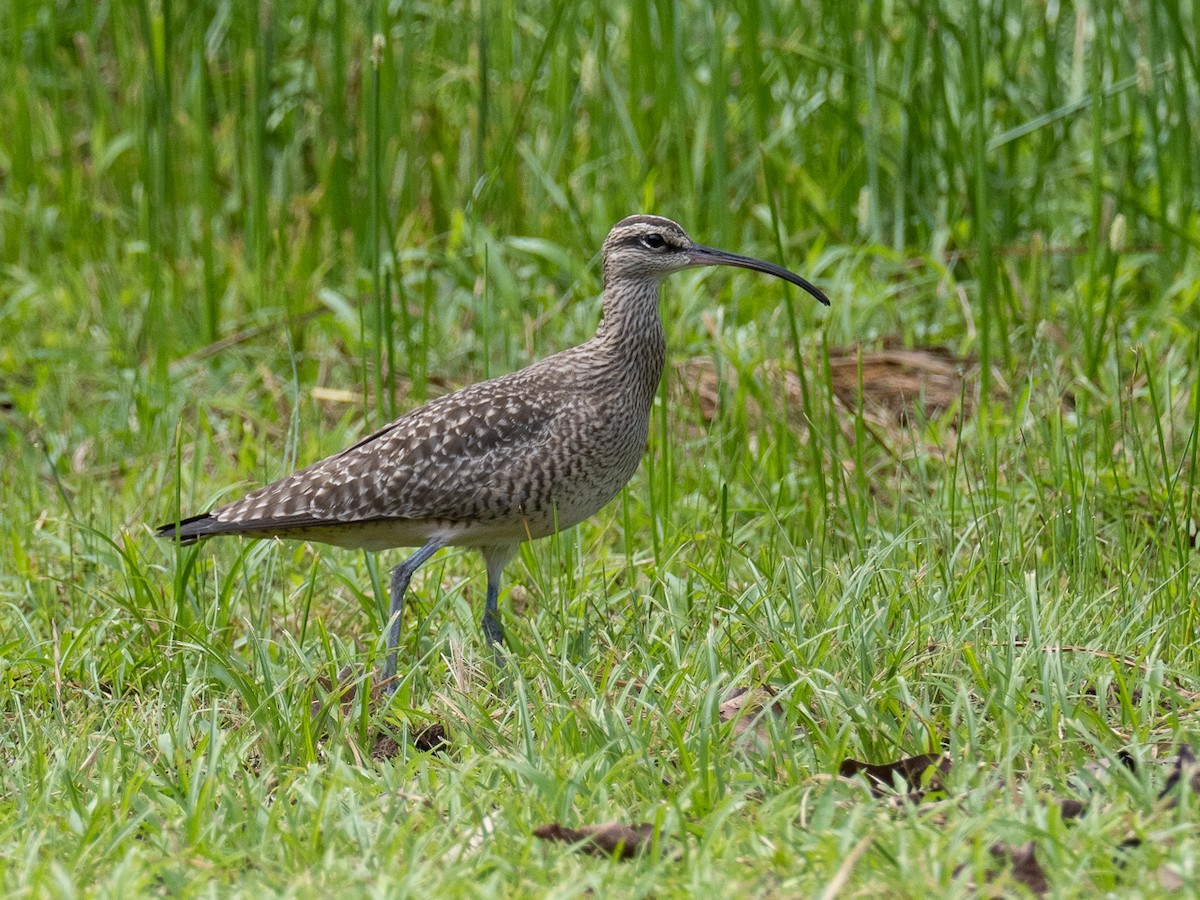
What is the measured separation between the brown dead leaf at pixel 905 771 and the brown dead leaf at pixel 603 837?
553 millimetres

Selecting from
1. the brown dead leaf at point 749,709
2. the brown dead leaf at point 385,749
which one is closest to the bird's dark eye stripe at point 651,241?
the brown dead leaf at point 749,709

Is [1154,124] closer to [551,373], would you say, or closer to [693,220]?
[693,220]

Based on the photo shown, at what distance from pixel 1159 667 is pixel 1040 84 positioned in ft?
19.6

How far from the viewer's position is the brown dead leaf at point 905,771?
3576mm

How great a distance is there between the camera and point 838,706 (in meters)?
3.86

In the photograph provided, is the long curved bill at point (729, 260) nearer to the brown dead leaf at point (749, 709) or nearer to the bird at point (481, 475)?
the bird at point (481, 475)

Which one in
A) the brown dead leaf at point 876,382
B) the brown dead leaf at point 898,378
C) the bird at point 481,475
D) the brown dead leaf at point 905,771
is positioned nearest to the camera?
the brown dead leaf at point 905,771

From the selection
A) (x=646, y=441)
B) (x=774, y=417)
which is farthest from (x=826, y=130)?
(x=646, y=441)

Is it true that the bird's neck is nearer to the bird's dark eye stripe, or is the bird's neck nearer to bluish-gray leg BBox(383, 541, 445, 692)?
the bird's dark eye stripe

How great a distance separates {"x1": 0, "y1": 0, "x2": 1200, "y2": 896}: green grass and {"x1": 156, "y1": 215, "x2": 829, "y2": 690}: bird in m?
0.17

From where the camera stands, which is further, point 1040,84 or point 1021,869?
point 1040,84

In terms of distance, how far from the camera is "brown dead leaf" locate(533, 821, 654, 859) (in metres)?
3.30

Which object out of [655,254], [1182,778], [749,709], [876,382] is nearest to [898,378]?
[876,382]

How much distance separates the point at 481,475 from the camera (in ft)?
17.0
